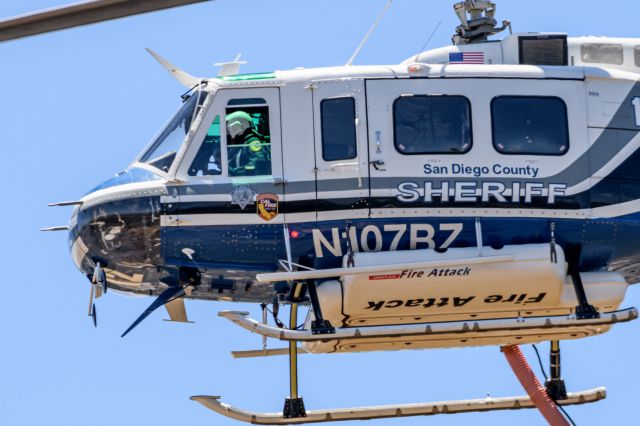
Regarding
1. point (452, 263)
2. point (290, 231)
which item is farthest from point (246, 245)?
point (452, 263)

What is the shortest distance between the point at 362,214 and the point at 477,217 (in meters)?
1.31

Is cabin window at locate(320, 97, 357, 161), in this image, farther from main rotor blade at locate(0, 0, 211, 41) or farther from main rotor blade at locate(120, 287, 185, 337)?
main rotor blade at locate(0, 0, 211, 41)

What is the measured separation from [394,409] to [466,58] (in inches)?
172

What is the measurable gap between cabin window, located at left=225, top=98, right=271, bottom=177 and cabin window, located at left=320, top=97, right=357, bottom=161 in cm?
66

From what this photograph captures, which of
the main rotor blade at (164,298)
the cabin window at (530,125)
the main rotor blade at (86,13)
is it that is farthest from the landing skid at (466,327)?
the main rotor blade at (86,13)

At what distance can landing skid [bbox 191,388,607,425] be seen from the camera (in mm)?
21422

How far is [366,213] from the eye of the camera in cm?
2017

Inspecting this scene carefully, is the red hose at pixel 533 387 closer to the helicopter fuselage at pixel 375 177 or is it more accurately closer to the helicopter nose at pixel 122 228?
the helicopter fuselage at pixel 375 177

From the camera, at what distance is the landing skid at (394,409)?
21.4 metres

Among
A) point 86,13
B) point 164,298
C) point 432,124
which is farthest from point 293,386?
point 86,13

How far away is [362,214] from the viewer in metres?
20.2

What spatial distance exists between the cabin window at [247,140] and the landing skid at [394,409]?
301 centimetres

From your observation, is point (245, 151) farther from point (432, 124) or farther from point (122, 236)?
point (432, 124)

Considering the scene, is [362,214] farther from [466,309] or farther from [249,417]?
[249,417]
